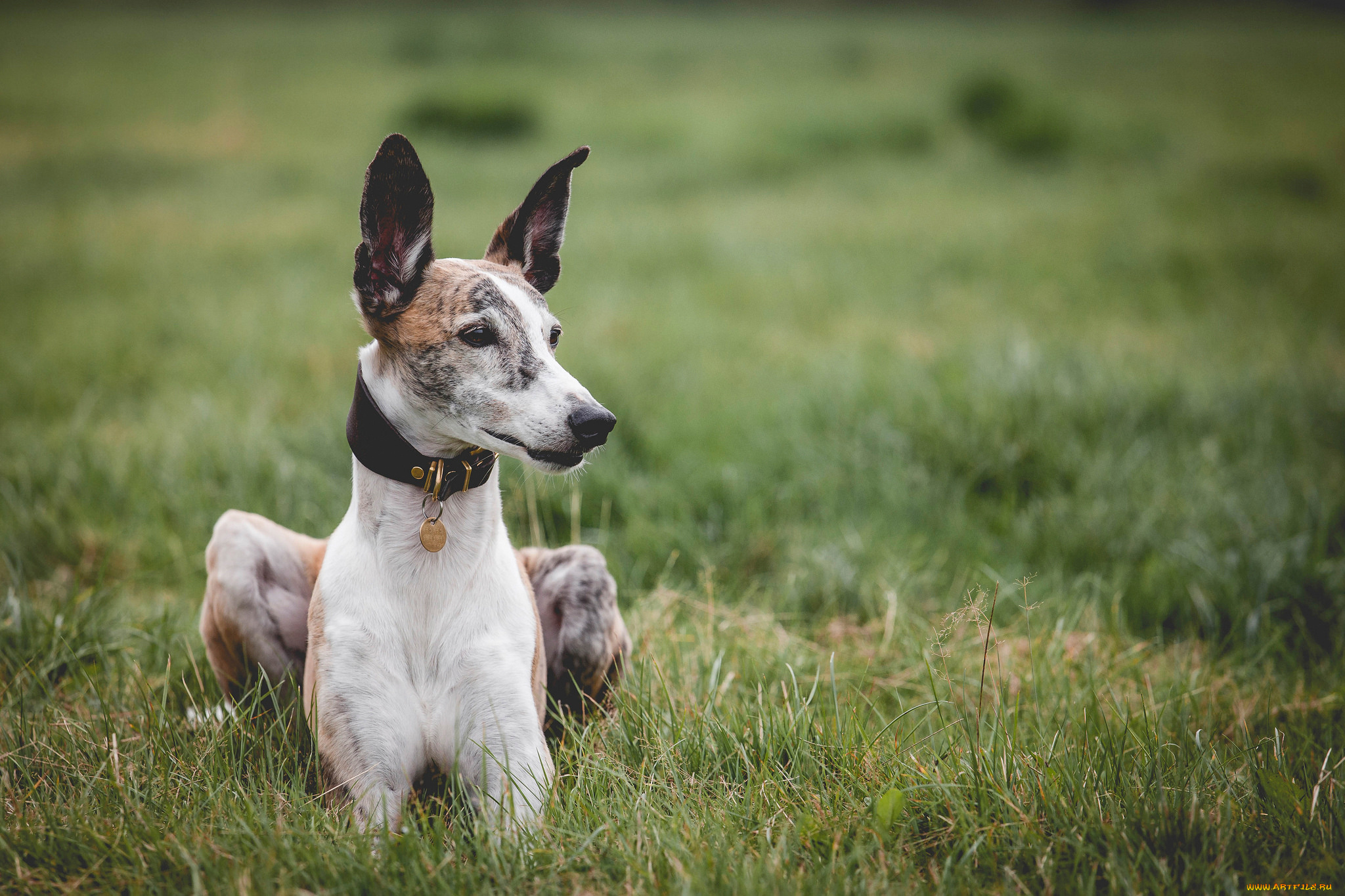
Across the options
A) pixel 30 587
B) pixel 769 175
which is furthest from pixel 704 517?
pixel 769 175

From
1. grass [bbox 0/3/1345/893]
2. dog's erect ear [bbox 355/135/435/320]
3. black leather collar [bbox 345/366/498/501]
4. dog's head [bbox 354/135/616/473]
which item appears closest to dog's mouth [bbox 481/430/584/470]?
dog's head [bbox 354/135/616/473]

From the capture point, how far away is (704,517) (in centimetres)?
446

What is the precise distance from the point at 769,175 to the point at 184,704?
38.5 feet

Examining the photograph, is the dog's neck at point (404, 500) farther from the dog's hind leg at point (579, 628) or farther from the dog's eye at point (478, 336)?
the dog's hind leg at point (579, 628)

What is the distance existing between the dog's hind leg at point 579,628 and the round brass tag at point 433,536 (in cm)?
61

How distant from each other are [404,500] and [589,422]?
1.84 feet

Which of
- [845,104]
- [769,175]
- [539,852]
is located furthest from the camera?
[845,104]

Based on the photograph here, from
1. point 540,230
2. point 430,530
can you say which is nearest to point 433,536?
point 430,530

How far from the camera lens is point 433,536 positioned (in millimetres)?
2287

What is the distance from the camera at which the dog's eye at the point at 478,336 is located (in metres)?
2.32

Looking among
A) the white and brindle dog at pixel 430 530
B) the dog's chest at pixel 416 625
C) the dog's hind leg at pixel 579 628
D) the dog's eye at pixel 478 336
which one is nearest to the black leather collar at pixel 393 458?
the white and brindle dog at pixel 430 530

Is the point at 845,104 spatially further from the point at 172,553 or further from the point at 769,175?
the point at 172,553

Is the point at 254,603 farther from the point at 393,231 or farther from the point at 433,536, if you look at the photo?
the point at 393,231

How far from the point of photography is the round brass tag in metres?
2.28
